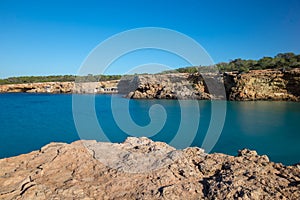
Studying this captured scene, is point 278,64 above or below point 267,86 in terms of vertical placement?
above

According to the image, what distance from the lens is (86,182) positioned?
12.9ft

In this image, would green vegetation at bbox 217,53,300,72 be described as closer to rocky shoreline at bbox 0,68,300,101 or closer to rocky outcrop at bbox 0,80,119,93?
rocky shoreline at bbox 0,68,300,101

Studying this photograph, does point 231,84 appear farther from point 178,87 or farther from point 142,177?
point 142,177

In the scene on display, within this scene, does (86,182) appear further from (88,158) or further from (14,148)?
(14,148)

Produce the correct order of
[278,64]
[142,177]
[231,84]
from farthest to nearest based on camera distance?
1. [278,64]
2. [231,84]
3. [142,177]

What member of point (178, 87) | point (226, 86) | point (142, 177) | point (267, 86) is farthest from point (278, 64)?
point (142, 177)

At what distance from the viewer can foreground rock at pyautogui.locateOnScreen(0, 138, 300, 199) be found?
348 cm

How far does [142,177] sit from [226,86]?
3687 cm

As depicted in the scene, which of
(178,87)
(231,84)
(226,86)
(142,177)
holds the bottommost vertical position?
(142,177)

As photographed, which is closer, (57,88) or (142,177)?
(142,177)

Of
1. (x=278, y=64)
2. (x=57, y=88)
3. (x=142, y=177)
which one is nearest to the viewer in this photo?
(x=142, y=177)

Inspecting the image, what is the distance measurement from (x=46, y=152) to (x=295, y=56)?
54.1 metres

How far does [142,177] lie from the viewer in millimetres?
4047

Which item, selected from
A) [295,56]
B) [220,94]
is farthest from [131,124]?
[295,56]
